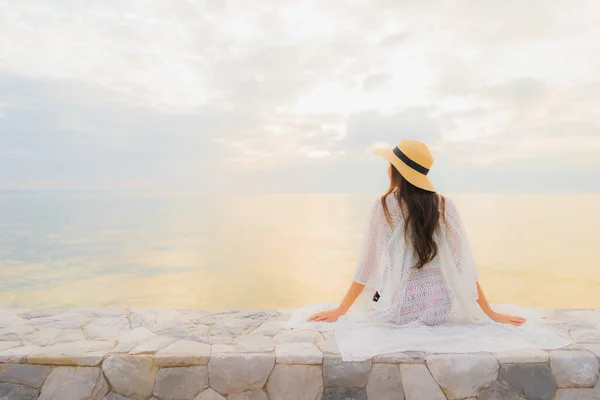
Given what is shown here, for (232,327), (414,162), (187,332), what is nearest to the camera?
(414,162)

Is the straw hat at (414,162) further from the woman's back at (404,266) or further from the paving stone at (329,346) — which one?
the paving stone at (329,346)

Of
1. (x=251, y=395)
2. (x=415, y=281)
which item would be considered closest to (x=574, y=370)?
(x=415, y=281)

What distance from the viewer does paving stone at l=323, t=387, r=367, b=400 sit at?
114 inches

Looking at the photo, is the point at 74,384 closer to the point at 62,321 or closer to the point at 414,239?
the point at 62,321

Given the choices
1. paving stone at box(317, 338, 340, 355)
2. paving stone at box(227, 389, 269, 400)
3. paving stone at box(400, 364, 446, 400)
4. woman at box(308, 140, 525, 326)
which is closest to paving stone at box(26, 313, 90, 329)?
paving stone at box(227, 389, 269, 400)

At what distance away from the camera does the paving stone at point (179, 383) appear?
116 inches

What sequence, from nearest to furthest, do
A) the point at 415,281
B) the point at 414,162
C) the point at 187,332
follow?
the point at 414,162 < the point at 415,281 < the point at 187,332

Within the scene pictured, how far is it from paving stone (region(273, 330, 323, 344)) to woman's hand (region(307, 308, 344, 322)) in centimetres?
15

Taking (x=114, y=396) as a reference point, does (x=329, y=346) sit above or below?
above

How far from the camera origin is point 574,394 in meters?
2.97

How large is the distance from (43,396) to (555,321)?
349 centimetres

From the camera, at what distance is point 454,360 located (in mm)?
2896

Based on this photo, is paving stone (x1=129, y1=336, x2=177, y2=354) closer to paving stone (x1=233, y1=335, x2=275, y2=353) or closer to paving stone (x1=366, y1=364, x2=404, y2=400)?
paving stone (x1=233, y1=335, x2=275, y2=353)

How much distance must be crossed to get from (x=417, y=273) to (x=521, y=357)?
2.57 feet
